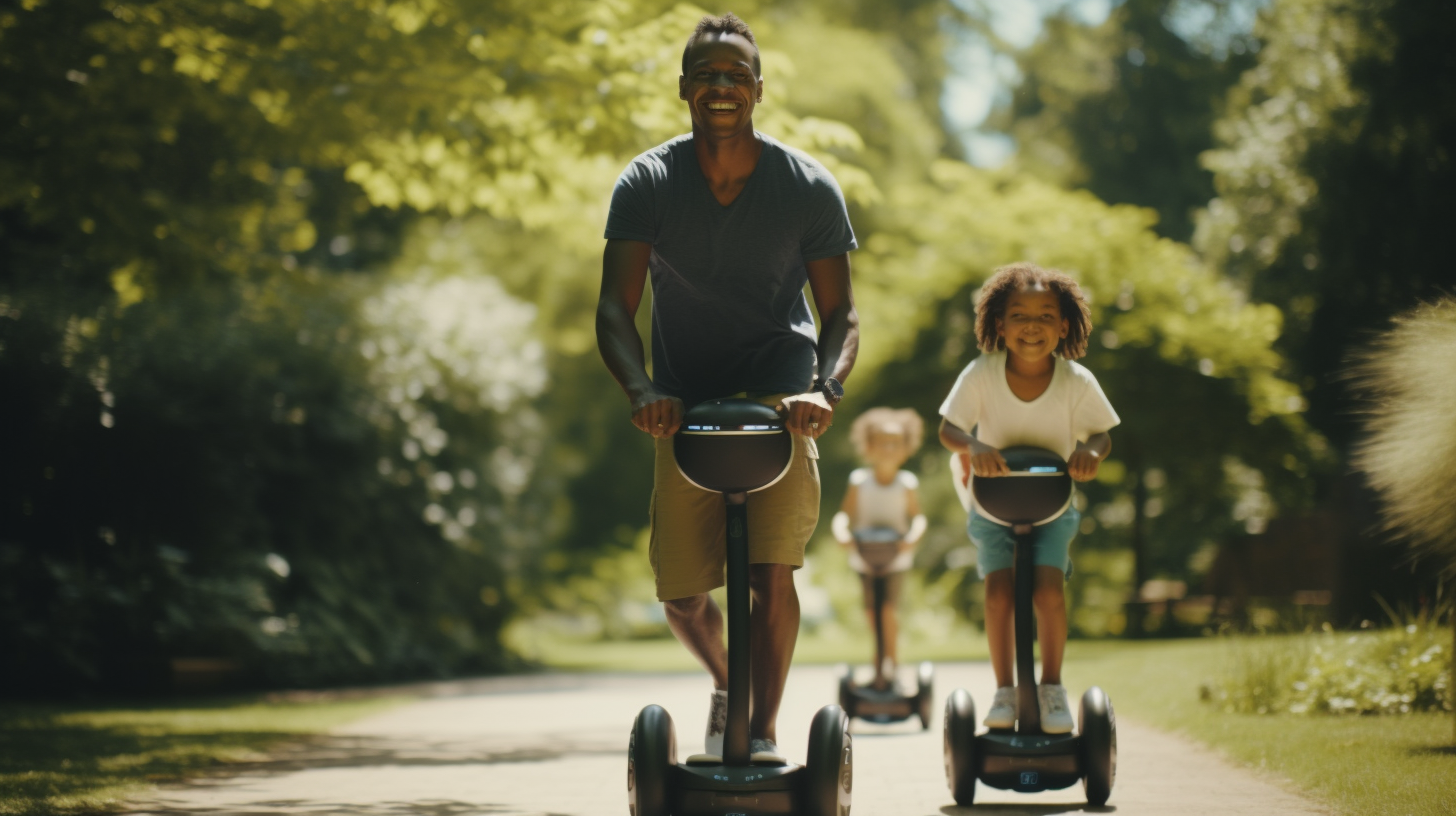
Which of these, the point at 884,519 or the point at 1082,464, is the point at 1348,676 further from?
the point at 1082,464

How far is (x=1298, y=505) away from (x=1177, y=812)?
14.4 meters

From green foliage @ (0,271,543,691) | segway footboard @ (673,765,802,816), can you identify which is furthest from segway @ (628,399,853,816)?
green foliage @ (0,271,543,691)

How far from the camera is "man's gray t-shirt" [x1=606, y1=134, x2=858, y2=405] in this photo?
4223 mm

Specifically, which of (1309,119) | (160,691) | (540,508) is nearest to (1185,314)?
(1309,119)

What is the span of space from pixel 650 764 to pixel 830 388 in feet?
3.59

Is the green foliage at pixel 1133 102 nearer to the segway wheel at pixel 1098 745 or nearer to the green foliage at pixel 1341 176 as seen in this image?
the green foliage at pixel 1341 176

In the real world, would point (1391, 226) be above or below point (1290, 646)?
above

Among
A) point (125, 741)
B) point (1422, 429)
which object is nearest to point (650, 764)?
point (1422, 429)

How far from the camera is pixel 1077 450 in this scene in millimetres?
4965

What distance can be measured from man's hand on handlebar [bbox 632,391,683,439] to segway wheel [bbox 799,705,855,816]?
0.87m

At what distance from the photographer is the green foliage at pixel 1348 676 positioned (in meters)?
7.56

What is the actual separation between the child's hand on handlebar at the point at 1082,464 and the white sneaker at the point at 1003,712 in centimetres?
79

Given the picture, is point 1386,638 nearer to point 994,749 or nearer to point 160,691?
point 994,749

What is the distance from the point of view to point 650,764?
4.02 meters
